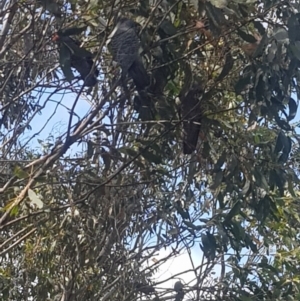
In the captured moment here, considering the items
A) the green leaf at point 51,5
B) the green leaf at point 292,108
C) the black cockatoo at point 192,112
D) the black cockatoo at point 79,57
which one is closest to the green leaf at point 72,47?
the black cockatoo at point 79,57

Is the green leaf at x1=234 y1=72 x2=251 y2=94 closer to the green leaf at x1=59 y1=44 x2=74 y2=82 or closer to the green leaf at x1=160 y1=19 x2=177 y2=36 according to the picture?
the green leaf at x1=160 y1=19 x2=177 y2=36

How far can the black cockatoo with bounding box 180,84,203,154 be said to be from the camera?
120 inches

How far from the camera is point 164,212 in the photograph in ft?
12.1

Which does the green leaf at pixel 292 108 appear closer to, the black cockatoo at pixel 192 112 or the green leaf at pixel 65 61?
the black cockatoo at pixel 192 112

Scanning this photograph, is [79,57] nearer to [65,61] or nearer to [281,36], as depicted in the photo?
[65,61]

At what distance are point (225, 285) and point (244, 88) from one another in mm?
1292

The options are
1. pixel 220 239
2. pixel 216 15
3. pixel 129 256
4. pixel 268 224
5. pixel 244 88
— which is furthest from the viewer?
pixel 268 224

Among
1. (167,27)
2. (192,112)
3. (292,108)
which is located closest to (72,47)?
(167,27)

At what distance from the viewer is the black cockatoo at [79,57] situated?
2623 millimetres

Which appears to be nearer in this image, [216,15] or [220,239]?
[216,15]

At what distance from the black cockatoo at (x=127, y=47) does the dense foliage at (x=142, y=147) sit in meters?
0.07

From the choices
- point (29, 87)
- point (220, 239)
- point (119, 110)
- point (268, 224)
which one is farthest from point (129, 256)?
point (268, 224)

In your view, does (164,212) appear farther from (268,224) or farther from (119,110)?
(268,224)

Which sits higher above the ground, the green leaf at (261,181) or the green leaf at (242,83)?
the green leaf at (242,83)
